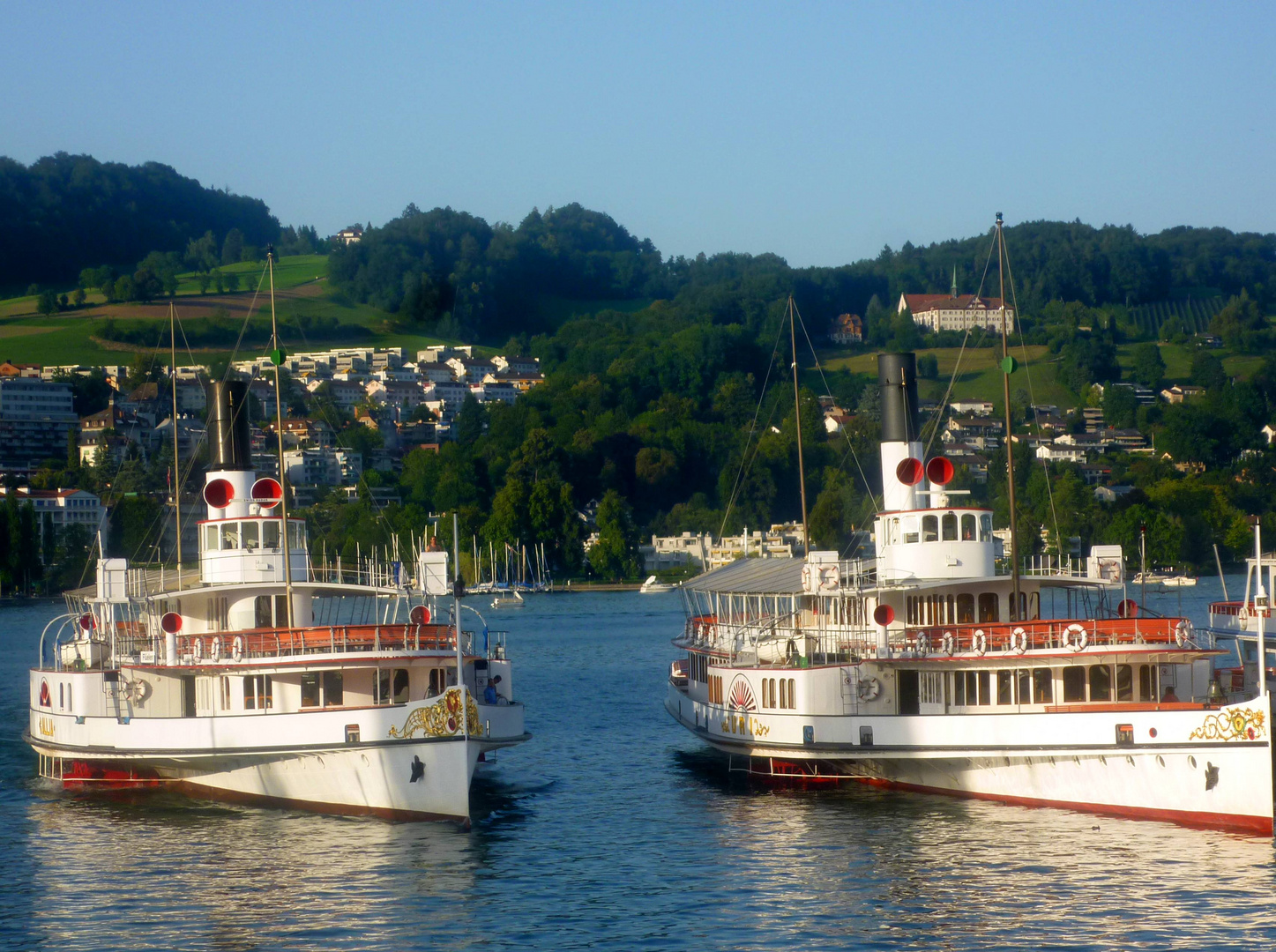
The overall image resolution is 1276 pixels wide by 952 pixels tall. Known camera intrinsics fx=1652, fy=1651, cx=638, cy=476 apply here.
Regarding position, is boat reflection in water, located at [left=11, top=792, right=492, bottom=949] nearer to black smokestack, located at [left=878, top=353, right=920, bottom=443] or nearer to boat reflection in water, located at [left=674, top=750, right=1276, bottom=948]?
boat reflection in water, located at [left=674, top=750, right=1276, bottom=948]

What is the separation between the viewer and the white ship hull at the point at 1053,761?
33.8 meters

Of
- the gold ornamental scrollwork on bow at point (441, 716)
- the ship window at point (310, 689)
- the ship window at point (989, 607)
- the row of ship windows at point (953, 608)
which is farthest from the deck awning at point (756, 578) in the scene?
the ship window at point (310, 689)

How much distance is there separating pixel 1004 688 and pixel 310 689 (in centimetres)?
1595

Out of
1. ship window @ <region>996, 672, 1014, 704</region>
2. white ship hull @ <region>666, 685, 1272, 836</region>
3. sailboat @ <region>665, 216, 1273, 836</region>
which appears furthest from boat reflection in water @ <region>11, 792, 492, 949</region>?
ship window @ <region>996, 672, 1014, 704</region>

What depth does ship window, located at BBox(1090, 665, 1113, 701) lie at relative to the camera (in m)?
36.7

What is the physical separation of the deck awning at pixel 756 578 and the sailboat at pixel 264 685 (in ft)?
24.0

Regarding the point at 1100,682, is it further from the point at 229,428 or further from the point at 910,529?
the point at 229,428

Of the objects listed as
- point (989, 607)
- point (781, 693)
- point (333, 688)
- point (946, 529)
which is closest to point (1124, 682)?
point (989, 607)

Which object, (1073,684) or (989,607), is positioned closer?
(1073,684)

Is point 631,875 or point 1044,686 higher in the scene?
point 1044,686

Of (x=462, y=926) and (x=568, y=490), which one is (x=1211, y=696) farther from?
(x=568, y=490)

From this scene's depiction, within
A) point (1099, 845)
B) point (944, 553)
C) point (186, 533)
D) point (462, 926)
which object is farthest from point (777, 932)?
point (186, 533)

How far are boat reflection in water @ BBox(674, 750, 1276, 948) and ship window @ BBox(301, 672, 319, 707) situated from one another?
9.32 meters

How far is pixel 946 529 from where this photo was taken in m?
41.5
